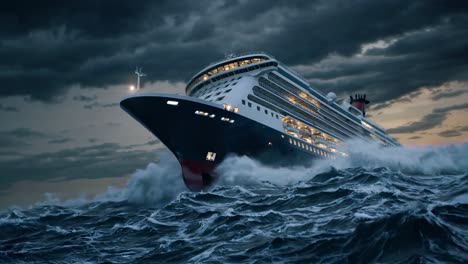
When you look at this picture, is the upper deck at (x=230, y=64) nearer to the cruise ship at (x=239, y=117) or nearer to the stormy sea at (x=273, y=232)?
the cruise ship at (x=239, y=117)

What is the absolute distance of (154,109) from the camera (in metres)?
25.8

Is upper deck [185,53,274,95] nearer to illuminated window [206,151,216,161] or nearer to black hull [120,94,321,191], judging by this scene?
black hull [120,94,321,191]

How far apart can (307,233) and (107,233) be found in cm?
917

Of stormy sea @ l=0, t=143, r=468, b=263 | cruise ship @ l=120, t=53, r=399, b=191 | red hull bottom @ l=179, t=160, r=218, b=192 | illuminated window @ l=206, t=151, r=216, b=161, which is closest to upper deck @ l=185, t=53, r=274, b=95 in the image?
cruise ship @ l=120, t=53, r=399, b=191

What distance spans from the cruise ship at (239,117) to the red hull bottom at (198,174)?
90mm

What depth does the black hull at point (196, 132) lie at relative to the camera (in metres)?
25.9

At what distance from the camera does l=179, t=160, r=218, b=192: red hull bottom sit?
26875 millimetres

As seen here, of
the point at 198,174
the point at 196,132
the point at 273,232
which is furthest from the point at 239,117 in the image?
the point at 273,232

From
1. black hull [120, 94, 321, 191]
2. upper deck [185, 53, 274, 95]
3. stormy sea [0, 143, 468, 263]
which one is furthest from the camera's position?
upper deck [185, 53, 274, 95]

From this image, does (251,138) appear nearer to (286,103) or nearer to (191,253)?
(286,103)

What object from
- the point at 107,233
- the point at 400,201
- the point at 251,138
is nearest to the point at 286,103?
the point at 251,138

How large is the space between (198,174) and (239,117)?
6.52 m

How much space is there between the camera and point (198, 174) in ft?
88.4

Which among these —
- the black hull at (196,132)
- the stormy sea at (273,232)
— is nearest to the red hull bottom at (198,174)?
the black hull at (196,132)
